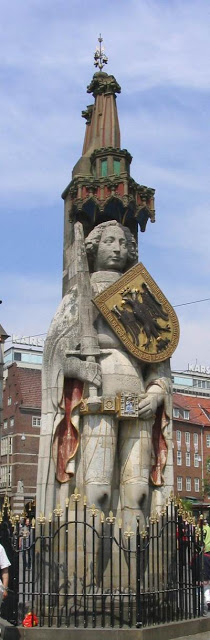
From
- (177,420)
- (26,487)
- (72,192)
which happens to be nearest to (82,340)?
(72,192)

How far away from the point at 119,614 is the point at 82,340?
382 centimetres

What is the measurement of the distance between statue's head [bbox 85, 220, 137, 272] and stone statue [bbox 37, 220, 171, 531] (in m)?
0.34

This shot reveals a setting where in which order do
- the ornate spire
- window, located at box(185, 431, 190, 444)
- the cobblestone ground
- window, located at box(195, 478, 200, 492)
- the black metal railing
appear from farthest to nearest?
1. window, located at box(185, 431, 190, 444)
2. window, located at box(195, 478, 200, 492)
3. the ornate spire
4. the cobblestone ground
5. the black metal railing

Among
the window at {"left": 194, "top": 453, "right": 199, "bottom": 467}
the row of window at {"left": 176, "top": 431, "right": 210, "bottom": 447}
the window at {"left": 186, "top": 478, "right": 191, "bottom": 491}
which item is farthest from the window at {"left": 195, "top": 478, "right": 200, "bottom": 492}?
the row of window at {"left": 176, "top": 431, "right": 210, "bottom": 447}

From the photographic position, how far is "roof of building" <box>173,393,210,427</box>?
2613 inches

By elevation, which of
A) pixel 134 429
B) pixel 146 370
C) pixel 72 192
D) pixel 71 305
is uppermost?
pixel 72 192

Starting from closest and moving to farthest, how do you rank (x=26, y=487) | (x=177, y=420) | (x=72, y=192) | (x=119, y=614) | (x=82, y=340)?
(x=119, y=614) → (x=82, y=340) → (x=72, y=192) → (x=26, y=487) → (x=177, y=420)

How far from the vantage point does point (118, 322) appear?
454 inches

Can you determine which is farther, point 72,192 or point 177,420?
point 177,420

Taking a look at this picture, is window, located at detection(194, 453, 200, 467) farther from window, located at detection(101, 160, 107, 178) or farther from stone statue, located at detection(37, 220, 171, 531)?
window, located at detection(101, 160, 107, 178)

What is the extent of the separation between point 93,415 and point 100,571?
85.5 inches

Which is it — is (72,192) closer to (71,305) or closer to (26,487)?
(71,305)

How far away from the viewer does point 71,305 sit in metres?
11.7

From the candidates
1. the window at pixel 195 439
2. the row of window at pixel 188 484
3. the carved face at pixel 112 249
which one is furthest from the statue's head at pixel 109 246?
the window at pixel 195 439
